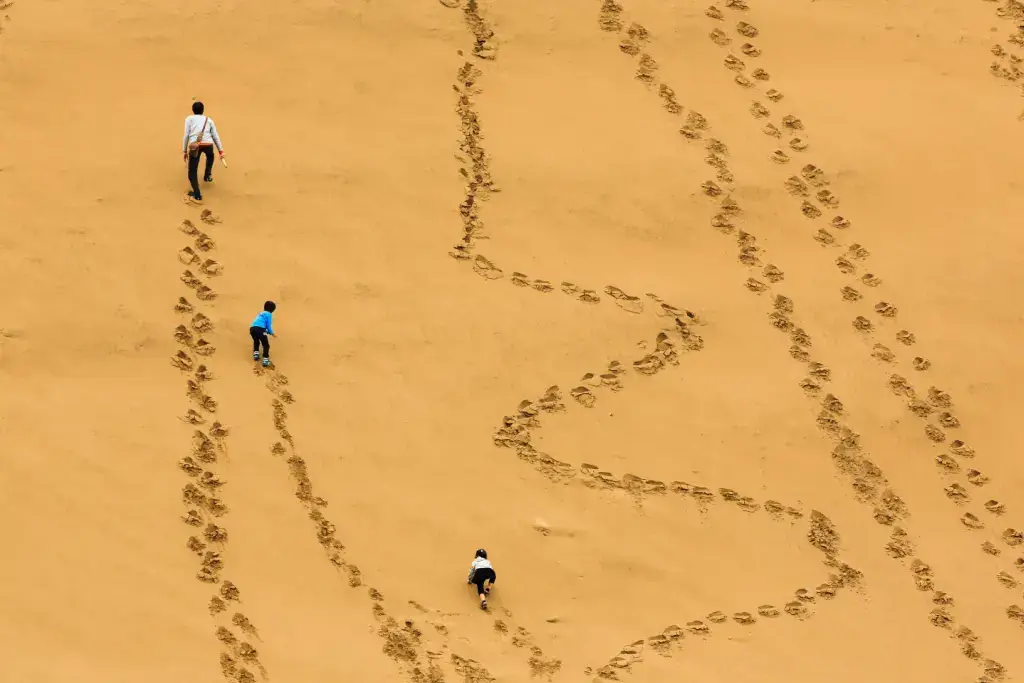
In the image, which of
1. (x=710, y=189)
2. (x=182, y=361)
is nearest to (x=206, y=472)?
(x=182, y=361)

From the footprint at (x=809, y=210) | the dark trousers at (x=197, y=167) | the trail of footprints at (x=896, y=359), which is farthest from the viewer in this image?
the footprint at (x=809, y=210)

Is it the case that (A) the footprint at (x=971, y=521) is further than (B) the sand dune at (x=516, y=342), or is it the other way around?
(A) the footprint at (x=971, y=521)

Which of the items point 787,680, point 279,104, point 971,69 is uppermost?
point 971,69

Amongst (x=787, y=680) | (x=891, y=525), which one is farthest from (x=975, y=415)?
(x=787, y=680)

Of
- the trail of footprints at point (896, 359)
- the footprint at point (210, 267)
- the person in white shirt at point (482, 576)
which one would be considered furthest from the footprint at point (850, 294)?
the footprint at point (210, 267)

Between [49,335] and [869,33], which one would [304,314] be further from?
[869,33]

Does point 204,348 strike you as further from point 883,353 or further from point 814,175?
point 814,175

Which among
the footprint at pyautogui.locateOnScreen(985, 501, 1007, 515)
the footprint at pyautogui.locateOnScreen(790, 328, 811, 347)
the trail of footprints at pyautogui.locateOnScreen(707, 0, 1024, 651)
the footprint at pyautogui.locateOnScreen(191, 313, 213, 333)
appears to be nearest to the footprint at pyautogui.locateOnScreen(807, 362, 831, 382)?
the footprint at pyautogui.locateOnScreen(790, 328, 811, 347)

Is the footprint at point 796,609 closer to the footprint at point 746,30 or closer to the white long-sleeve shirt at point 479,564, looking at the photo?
the white long-sleeve shirt at point 479,564
